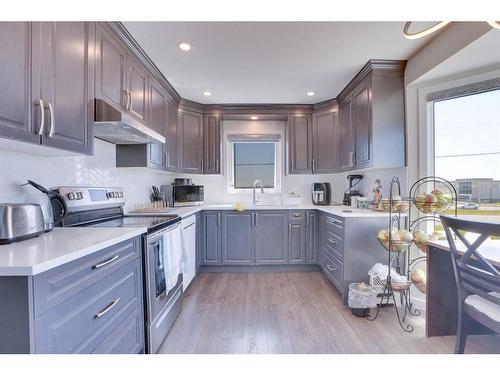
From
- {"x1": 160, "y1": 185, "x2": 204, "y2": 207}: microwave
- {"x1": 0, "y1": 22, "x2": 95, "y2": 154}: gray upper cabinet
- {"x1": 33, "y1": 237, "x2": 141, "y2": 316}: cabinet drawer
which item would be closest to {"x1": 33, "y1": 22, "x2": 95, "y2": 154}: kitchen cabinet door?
{"x1": 0, "y1": 22, "x2": 95, "y2": 154}: gray upper cabinet

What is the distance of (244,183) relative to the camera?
371 centimetres

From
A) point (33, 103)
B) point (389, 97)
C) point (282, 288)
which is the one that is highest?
point (389, 97)

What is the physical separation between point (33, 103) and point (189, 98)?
2.27 meters

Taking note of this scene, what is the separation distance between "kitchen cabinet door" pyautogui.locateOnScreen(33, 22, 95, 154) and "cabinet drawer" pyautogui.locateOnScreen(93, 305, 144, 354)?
993mm

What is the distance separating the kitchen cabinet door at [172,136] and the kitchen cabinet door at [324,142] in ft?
6.35

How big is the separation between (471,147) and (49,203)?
3.07m

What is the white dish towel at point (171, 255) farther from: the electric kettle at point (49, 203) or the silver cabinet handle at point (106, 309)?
the electric kettle at point (49, 203)

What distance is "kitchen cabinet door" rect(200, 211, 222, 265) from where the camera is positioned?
306cm

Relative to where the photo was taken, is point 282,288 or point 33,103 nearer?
point 33,103

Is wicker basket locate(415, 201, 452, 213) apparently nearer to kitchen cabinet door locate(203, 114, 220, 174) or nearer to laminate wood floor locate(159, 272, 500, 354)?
laminate wood floor locate(159, 272, 500, 354)

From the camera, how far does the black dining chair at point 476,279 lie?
1091 mm
